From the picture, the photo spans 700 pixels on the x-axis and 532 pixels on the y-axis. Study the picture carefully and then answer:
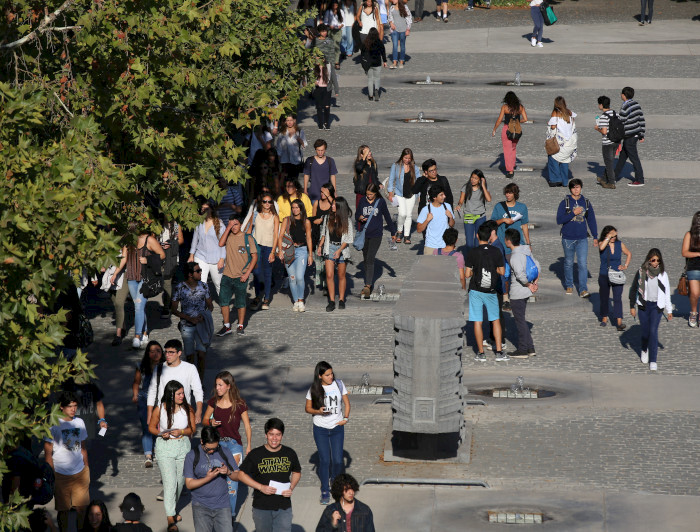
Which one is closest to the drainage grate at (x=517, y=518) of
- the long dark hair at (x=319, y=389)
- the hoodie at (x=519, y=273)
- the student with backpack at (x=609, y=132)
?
the long dark hair at (x=319, y=389)

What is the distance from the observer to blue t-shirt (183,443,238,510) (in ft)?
36.2

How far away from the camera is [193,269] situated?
15016 mm

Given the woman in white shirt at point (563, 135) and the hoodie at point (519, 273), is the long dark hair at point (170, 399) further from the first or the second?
the woman in white shirt at point (563, 135)

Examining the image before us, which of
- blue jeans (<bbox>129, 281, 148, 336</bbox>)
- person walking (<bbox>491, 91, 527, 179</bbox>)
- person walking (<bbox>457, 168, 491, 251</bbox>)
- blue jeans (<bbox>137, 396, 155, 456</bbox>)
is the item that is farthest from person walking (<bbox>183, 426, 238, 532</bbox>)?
person walking (<bbox>491, 91, 527, 179</bbox>)

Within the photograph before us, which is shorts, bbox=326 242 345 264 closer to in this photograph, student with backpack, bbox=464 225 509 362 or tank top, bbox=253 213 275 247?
tank top, bbox=253 213 275 247

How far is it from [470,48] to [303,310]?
17.0 meters

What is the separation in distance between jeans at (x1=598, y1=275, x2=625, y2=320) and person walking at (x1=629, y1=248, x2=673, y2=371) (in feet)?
3.85

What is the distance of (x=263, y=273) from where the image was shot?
18438 mm

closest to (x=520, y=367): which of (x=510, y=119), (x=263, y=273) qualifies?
(x=263, y=273)

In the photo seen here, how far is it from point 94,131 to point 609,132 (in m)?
13.4

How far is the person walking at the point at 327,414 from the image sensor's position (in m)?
12.3

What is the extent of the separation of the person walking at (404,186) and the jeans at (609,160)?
4263mm

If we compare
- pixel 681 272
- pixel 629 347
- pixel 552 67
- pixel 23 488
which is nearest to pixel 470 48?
pixel 552 67

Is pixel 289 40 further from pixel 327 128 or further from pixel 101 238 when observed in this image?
pixel 101 238
